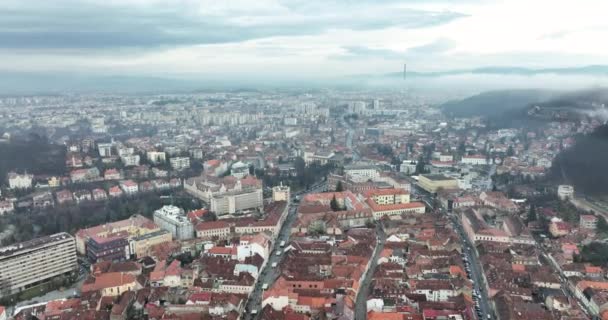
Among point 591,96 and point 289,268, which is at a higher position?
point 591,96

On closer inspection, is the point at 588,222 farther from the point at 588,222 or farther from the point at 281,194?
the point at 281,194

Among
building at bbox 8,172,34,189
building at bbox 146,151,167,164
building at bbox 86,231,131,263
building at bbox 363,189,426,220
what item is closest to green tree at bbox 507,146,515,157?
building at bbox 363,189,426,220

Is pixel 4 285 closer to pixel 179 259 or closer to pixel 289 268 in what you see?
pixel 179 259

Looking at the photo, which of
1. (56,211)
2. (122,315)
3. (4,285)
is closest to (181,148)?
(56,211)

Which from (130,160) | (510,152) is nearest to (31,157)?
(130,160)

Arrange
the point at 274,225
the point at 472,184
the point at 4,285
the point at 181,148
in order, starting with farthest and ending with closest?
the point at 181,148 → the point at 472,184 → the point at 274,225 → the point at 4,285

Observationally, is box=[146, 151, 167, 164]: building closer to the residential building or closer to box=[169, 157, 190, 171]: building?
box=[169, 157, 190, 171]: building

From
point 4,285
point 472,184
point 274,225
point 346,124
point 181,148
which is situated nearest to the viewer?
point 4,285
